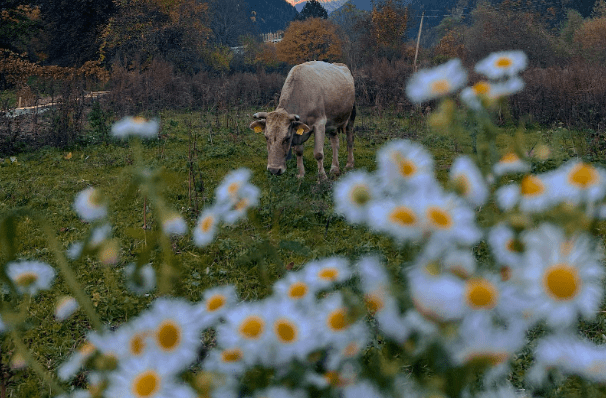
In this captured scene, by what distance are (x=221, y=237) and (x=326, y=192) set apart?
70.4 inches

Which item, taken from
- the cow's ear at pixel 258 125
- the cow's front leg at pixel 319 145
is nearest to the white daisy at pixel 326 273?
the cow's ear at pixel 258 125

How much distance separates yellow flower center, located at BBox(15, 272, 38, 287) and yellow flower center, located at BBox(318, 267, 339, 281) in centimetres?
78

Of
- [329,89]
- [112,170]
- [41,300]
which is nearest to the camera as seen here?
[41,300]

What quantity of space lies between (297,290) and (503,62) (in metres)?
0.89

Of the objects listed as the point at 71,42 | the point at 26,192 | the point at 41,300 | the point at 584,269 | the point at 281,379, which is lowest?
the point at 71,42

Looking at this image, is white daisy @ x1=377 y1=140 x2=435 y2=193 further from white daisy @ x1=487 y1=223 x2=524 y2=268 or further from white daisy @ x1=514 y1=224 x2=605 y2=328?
white daisy @ x1=514 y1=224 x2=605 y2=328

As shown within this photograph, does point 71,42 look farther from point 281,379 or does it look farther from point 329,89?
point 281,379

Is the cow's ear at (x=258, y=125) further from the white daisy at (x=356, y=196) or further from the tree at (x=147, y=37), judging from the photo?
the tree at (x=147, y=37)

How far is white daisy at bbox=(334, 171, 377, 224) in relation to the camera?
0.79 meters

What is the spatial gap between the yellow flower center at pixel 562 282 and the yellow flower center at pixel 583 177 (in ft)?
0.81

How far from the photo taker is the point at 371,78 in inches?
683

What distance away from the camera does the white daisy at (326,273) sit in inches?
38.7

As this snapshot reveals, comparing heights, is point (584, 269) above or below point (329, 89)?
above

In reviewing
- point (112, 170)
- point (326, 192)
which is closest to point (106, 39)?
point (112, 170)
